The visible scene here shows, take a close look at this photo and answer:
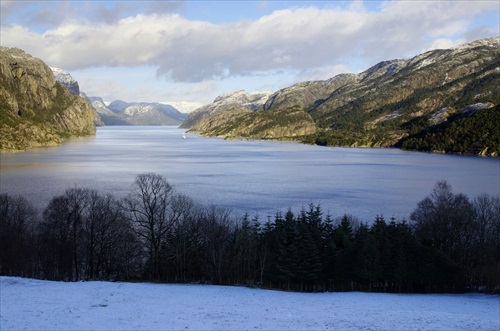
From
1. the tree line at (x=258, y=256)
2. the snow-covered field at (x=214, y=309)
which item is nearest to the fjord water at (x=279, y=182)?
the tree line at (x=258, y=256)

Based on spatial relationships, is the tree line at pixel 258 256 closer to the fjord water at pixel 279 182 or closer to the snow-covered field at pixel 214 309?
the snow-covered field at pixel 214 309

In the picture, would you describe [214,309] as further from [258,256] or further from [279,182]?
[279,182]

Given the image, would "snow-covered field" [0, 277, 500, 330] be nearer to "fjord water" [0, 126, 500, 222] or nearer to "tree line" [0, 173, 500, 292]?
"tree line" [0, 173, 500, 292]

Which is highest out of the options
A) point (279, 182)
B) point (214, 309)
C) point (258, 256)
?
point (279, 182)

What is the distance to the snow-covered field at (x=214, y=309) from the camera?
23.9 metres

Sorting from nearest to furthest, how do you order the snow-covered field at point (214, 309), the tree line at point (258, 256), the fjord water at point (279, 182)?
the snow-covered field at point (214, 309) < the tree line at point (258, 256) < the fjord water at point (279, 182)

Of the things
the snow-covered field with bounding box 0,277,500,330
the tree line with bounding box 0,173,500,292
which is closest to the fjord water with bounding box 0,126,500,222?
the tree line with bounding box 0,173,500,292

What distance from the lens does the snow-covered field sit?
2388 centimetres

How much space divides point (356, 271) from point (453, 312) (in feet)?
36.7

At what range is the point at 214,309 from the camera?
90.7ft

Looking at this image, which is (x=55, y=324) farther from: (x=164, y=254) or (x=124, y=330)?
(x=164, y=254)

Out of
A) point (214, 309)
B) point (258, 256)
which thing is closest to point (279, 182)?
point (258, 256)

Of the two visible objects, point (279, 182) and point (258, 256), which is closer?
point (258, 256)

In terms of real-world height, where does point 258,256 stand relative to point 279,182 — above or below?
below
